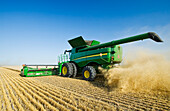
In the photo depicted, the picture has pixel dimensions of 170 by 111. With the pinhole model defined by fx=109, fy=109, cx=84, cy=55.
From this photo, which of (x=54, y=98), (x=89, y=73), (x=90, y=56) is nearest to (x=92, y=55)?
(x=90, y=56)

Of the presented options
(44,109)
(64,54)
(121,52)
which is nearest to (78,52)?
(64,54)

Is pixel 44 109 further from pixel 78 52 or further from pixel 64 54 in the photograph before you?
pixel 64 54

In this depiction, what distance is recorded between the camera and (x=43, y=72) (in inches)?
400

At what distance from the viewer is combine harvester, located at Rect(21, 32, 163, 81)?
6.38m

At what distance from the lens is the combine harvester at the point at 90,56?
638 centimetres

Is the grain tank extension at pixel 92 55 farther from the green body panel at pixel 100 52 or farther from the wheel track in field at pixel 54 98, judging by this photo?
the wheel track in field at pixel 54 98

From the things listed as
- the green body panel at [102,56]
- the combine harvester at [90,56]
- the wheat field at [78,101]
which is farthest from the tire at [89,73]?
the wheat field at [78,101]

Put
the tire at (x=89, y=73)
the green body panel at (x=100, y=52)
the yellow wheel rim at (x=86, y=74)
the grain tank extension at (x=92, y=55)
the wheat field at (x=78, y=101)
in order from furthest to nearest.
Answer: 1. the yellow wheel rim at (x=86, y=74)
2. the tire at (x=89, y=73)
3. the grain tank extension at (x=92, y=55)
4. the green body panel at (x=100, y=52)
5. the wheat field at (x=78, y=101)

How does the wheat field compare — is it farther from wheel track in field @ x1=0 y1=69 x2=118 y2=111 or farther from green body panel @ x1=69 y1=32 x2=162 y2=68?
green body panel @ x1=69 y1=32 x2=162 y2=68

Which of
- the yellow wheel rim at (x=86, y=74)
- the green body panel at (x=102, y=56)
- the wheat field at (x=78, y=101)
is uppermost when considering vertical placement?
the green body panel at (x=102, y=56)

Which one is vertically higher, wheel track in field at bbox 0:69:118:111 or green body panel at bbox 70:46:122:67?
green body panel at bbox 70:46:122:67

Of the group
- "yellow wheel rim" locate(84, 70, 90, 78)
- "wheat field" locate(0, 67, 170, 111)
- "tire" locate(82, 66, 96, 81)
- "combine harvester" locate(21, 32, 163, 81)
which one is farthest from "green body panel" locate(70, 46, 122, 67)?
"wheat field" locate(0, 67, 170, 111)

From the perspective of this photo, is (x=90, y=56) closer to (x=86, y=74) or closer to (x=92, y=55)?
→ (x=92, y=55)

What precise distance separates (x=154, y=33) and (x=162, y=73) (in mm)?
1643
